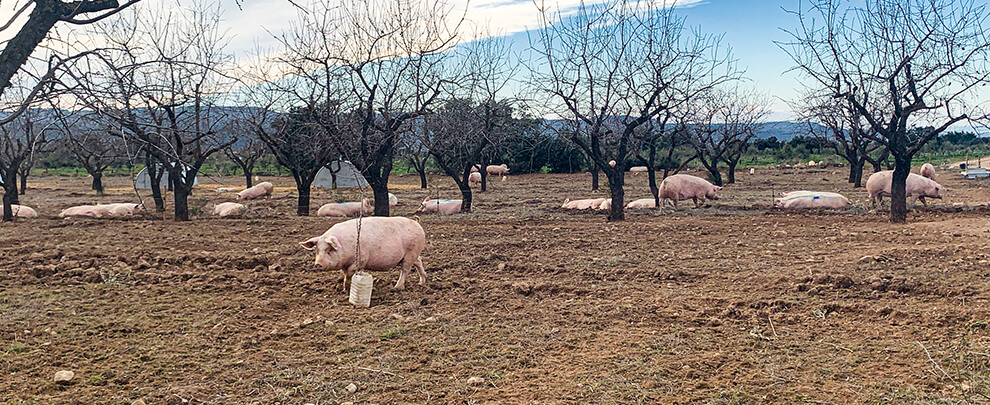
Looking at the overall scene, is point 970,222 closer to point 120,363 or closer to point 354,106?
point 354,106

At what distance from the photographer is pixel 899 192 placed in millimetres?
13516

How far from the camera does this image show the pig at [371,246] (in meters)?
7.20

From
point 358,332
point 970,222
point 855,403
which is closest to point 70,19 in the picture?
point 358,332

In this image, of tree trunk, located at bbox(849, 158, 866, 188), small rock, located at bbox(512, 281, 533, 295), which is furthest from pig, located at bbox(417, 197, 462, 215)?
tree trunk, located at bbox(849, 158, 866, 188)

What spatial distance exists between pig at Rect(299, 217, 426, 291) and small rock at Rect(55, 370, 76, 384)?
8.67 ft

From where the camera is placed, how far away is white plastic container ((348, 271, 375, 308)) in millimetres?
6824

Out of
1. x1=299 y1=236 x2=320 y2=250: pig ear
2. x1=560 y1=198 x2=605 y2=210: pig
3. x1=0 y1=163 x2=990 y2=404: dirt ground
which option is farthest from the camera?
→ x1=560 y1=198 x2=605 y2=210: pig

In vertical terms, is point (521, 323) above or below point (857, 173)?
below

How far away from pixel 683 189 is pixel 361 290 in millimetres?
13063

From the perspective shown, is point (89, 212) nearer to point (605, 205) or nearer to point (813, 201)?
point (605, 205)

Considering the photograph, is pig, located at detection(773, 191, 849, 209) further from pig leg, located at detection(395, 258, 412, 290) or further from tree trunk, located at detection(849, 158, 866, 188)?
pig leg, located at detection(395, 258, 412, 290)

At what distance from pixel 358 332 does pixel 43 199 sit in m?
22.1

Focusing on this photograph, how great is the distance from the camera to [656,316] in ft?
20.6

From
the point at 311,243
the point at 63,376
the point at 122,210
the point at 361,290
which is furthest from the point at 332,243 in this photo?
the point at 122,210
